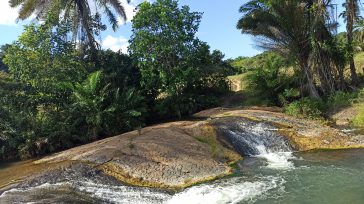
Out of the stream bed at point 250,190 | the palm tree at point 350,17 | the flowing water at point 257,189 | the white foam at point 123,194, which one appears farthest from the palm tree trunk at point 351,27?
the white foam at point 123,194

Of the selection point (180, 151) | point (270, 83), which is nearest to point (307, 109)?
point (270, 83)

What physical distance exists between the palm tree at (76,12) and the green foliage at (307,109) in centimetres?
1115

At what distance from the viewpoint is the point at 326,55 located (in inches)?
834

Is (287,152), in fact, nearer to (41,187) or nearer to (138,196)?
(138,196)

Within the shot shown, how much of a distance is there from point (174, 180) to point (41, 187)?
3168 millimetres

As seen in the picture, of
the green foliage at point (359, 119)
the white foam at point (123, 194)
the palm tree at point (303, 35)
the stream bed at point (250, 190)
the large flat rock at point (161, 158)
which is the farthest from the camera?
the palm tree at point (303, 35)

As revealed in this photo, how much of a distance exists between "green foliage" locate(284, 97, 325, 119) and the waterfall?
115 inches

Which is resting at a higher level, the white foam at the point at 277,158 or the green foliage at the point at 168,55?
the green foliage at the point at 168,55

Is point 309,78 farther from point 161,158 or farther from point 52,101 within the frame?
point 52,101

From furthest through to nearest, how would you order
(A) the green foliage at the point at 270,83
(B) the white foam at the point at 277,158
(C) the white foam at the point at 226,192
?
(A) the green foliage at the point at 270,83 → (B) the white foam at the point at 277,158 → (C) the white foam at the point at 226,192

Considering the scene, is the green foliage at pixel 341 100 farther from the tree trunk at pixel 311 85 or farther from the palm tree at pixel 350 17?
the palm tree at pixel 350 17

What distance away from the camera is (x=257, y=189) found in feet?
30.7

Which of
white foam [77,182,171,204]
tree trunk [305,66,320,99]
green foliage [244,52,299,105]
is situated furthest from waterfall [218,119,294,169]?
green foliage [244,52,299,105]

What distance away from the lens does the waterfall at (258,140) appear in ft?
43.9
